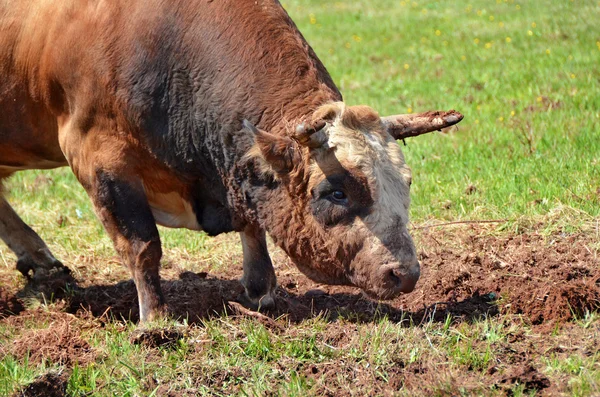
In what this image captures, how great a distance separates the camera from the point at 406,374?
15.1 feet

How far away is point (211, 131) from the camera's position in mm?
5473

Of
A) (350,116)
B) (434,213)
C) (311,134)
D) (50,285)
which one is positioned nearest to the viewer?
(311,134)

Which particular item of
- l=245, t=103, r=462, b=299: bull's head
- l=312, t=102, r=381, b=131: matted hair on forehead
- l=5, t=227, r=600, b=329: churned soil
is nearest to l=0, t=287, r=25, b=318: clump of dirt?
l=5, t=227, r=600, b=329: churned soil

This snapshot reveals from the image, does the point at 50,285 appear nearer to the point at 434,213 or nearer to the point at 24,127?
the point at 24,127

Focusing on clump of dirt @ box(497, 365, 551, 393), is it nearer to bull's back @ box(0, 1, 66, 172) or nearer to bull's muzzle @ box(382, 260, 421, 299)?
bull's muzzle @ box(382, 260, 421, 299)

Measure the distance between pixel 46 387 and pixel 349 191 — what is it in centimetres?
191

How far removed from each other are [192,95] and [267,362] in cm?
169

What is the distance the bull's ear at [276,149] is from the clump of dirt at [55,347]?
1.51m

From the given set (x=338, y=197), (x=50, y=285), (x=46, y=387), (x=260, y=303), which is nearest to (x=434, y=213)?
(x=260, y=303)

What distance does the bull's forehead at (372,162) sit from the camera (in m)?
4.88

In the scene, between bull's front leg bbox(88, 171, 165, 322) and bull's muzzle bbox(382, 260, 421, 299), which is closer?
bull's muzzle bbox(382, 260, 421, 299)

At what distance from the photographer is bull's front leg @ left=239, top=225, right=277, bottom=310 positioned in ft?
20.0

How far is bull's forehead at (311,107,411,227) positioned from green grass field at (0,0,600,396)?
73 centimetres

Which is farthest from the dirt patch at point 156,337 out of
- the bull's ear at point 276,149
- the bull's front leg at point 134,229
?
the bull's ear at point 276,149
